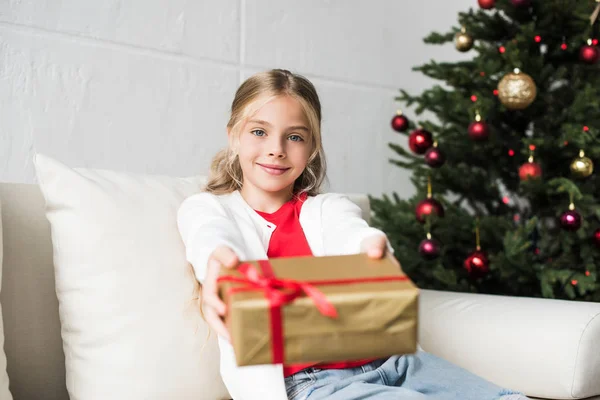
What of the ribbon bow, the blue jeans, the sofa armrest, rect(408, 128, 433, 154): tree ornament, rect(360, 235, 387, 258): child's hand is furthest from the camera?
rect(408, 128, 433, 154): tree ornament

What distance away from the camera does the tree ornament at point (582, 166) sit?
73.7 inches

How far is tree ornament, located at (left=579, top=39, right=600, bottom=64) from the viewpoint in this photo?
1.91 metres

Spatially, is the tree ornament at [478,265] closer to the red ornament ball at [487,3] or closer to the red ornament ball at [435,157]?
the red ornament ball at [435,157]

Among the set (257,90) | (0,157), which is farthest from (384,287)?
(0,157)

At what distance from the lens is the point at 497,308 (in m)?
1.41

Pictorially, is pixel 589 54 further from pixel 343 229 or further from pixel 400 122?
pixel 343 229

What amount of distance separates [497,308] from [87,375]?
0.92 meters

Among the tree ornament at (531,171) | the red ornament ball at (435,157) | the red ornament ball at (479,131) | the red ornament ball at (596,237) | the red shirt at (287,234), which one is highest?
the red ornament ball at (479,131)

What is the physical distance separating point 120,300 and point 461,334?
2.55 feet

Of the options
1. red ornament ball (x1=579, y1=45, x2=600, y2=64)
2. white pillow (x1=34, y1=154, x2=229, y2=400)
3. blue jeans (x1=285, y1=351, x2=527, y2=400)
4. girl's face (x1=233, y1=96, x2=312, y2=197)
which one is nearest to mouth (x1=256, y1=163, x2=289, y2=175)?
girl's face (x1=233, y1=96, x2=312, y2=197)

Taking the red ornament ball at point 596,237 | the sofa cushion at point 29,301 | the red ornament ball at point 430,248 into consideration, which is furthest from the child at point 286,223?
the red ornament ball at point 596,237

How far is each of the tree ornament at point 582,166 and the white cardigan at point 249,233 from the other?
97 cm

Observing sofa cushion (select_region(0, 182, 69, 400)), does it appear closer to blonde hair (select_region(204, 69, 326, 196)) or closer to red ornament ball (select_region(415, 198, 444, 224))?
blonde hair (select_region(204, 69, 326, 196))

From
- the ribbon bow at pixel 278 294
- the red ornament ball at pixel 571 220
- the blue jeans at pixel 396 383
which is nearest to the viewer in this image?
the ribbon bow at pixel 278 294
